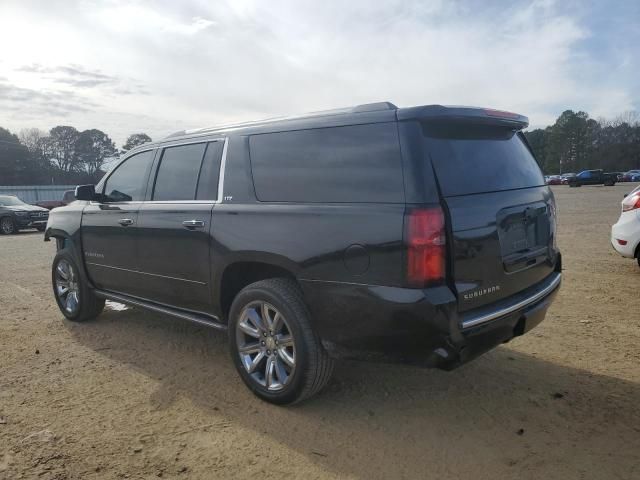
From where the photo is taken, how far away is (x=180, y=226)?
3945mm

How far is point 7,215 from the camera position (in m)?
18.8

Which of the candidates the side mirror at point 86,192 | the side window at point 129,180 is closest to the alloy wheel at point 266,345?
the side window at point 129,180

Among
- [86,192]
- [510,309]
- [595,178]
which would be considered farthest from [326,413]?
[595,178]

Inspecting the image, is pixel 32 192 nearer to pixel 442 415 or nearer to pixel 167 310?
pixel 167 310

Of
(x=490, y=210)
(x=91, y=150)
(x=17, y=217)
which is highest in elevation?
(x=91, y=150)

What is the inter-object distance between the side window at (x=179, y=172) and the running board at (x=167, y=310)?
94 centimetres

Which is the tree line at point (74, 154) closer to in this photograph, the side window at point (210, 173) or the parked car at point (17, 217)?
the parked car at point (17, 217)

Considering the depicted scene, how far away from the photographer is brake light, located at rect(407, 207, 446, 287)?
8.72ft

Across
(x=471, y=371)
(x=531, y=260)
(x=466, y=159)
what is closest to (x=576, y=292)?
(x=471, y=371)

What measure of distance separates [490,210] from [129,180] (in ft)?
11.3

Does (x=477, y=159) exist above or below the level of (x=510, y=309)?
above

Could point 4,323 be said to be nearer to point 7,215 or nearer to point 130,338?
point 130,338

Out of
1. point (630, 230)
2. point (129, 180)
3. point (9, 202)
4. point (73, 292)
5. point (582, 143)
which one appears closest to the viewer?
point (129, 180)

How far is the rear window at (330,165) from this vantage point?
2.84 metres
